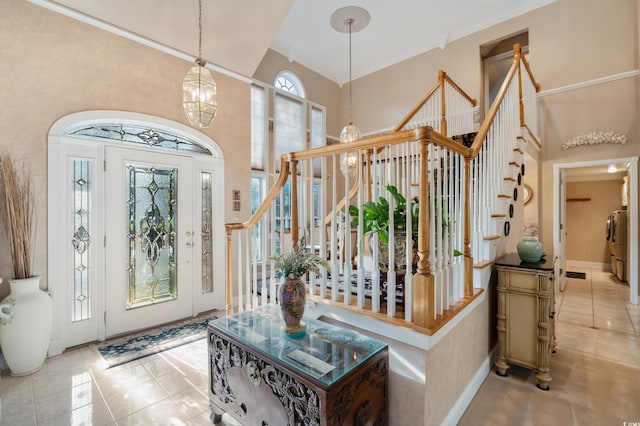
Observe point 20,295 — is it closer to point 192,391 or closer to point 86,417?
point 86,417

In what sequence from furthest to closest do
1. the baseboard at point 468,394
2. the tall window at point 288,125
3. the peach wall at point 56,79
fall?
1. the tall window at point 288,125
2. the peach wall at point 56,79
3. the baseboard at point 468,394

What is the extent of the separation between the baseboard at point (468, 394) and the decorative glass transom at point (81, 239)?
356 cm

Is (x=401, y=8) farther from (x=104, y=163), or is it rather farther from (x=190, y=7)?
(x=104, y=163)

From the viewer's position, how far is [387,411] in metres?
1.59

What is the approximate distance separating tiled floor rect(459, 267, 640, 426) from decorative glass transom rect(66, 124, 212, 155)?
4096 mm

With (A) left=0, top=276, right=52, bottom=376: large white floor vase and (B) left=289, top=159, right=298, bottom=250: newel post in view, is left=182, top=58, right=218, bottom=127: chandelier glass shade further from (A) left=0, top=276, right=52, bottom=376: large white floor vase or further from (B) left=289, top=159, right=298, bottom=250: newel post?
(A) left=0, top=276, right=52, bottom=376: large white floor vase

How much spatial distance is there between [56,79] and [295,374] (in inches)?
142

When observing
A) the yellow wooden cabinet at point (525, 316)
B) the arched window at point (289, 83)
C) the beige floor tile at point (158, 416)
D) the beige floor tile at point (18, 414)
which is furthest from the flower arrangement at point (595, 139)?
the beige floor tile at point (18, 414)

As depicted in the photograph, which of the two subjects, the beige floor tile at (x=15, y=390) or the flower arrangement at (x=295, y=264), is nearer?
the flower arrangement at (x=295, y=264)

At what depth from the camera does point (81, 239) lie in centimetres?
306

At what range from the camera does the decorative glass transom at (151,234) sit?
11.2 feet

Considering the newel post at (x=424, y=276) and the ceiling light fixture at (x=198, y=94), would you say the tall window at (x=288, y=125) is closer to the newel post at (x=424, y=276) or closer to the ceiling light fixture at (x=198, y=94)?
the ceiling light fixture at (x=198, y=94)

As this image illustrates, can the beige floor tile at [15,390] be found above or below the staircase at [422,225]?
below

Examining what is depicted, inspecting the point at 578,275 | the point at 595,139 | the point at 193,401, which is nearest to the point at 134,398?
the point at 193,401
